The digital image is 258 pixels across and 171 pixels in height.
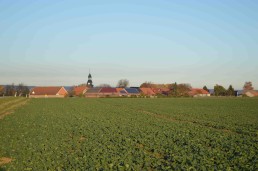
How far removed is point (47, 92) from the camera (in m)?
140

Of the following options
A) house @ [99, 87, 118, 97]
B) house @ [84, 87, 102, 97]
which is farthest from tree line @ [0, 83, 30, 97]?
house @ [99, 87, 118, 97]

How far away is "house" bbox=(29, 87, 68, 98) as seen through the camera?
137550 mm

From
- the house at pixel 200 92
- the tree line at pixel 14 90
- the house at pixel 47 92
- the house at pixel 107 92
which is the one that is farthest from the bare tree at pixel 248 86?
the tree line at pixel 14 90

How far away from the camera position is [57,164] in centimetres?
1182

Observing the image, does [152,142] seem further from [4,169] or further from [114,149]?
[4,169]

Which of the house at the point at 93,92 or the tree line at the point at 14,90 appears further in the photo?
the house at the point at 93,92

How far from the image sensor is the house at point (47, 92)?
13755 centimetres

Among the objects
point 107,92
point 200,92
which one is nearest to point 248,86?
point 200,92

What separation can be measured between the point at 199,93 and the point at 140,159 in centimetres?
14340

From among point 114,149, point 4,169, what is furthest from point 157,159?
point 4,169

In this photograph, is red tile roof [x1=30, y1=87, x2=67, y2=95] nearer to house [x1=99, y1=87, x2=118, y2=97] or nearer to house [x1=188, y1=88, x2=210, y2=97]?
house [x1=99, y1=87, x2=118, y2=97]

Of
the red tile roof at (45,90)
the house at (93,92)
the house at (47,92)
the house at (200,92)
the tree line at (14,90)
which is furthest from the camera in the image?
the house at (200,92)

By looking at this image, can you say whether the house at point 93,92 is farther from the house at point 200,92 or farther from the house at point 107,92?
the house at point 200,92

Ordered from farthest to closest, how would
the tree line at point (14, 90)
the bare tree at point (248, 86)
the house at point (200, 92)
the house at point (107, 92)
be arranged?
the bare tree at point (248, 86) → the house at point (200, 92) → the house at point (107, 92) → the tree line at point (14, 90)
